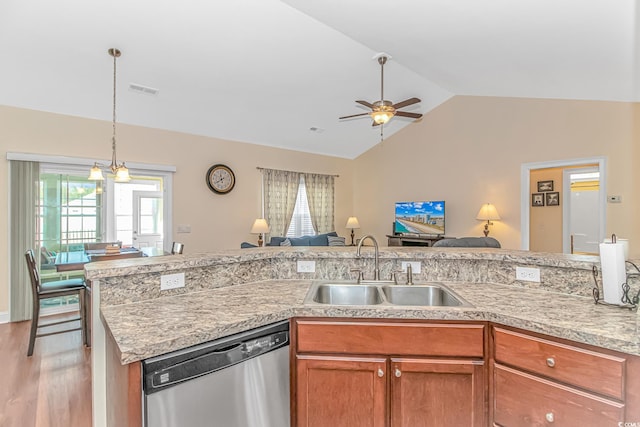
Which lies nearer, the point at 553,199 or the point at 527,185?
the point at 527,185

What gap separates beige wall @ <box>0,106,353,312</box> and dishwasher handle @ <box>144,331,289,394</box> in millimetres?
4226

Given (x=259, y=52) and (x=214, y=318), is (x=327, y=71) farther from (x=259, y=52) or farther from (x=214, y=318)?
(x=214, y=318)

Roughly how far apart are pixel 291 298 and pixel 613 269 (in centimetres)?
152

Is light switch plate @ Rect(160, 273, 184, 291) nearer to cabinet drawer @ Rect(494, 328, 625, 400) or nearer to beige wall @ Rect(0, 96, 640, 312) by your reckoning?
cabinet drawer @ Rect(494, 328, 625, 400)

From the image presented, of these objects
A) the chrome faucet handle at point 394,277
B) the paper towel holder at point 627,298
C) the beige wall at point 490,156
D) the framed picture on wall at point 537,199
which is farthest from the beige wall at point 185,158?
the paper towel holder at point 627,298

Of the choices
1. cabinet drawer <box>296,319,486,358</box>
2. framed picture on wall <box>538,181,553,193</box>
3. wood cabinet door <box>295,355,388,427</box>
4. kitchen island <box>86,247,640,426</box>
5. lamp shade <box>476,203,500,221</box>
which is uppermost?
framed picture on wall <box>538,181,553,193</box>

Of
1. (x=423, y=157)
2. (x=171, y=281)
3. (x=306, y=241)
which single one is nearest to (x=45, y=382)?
(x=171, y=281)

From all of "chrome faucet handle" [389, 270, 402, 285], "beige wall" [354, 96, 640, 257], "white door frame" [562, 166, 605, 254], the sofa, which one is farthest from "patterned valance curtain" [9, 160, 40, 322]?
"white door frame" [562, 166, 605, 254]

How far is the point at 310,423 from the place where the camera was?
1.53 meters

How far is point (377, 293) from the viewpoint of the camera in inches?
76.4

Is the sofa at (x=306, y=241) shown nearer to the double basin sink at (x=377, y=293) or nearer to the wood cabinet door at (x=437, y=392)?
the double basin sink at (x=377, y=293)

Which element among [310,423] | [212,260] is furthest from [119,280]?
[310,423]

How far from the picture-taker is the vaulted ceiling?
261 cm

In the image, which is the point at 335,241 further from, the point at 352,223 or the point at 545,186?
the point at 545,186
